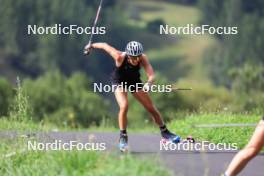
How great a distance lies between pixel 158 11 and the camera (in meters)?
156

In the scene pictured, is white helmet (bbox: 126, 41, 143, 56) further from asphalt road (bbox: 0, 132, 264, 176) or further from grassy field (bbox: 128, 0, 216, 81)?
grassy field (bbox: 128, 0, 216, 81)

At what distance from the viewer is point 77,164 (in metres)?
11.6

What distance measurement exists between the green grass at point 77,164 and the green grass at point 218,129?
4600 millimetres

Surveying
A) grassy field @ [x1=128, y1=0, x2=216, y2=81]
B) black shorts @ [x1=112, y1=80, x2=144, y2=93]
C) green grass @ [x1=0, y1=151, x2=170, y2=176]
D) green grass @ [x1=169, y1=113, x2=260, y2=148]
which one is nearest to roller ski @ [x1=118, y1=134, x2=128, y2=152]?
black shorts @ [x1=112, y1=80, x2=144, y2=93]

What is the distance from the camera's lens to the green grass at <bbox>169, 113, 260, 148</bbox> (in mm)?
16828

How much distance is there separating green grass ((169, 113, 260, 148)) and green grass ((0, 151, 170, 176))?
460 cm

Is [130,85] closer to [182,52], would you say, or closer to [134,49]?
[134,49]

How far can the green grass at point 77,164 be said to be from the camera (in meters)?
10.0

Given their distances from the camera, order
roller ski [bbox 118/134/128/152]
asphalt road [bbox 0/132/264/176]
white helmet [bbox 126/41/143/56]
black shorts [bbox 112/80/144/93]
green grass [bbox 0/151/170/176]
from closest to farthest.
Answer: green grass [bbox 0/151/170/176] < asphalt road [bbox 0/132/264/176] < roller ski [bbox 118/134/128/152] < white helmet [bbox 126/41/143/56] < black shorts [bbox 112/80/144/93]

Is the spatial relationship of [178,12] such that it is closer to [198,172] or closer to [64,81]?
[64,81]

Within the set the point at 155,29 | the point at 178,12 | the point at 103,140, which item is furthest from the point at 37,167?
the point at 178,12

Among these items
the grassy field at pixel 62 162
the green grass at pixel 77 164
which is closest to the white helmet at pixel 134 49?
the grassy field at pixel 62 162

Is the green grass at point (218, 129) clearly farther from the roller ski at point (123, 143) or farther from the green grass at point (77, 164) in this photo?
the green grass at point (77, 164)

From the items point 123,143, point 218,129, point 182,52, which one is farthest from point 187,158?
point 182,52
